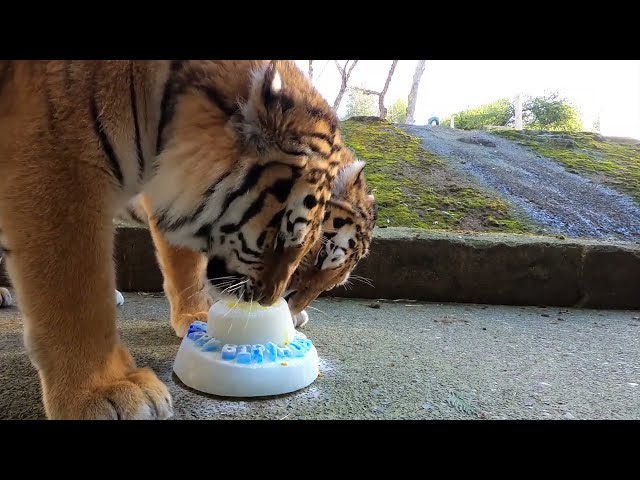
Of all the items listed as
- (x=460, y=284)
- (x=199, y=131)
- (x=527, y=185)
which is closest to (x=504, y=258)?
(x=460, y=284)

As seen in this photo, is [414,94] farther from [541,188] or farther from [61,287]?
[61,287]

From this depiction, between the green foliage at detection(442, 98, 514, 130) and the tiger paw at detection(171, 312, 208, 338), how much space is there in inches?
406

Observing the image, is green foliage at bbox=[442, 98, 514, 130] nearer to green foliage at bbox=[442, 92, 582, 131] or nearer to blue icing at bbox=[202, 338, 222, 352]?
green foliage at bbox=[442, 92, 582, 131]

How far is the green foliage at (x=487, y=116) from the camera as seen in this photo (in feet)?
38.7

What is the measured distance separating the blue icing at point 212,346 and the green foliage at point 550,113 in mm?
9380

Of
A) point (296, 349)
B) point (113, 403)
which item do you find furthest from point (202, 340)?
point (113, 403)

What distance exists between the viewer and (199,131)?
1.31m

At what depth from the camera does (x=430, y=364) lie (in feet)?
5.77

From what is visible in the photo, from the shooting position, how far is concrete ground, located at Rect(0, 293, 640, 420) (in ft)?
4.51

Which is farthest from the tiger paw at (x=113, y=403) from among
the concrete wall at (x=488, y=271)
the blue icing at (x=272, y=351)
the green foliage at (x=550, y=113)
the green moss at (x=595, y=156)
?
the green foliage at (x=550, y=113)

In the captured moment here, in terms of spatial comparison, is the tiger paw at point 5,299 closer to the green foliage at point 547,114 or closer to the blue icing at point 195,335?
the blue icing at point 195,335

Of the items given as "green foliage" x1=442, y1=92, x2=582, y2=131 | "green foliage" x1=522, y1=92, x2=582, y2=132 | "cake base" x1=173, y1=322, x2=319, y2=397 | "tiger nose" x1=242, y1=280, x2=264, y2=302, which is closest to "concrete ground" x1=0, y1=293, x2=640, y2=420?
"cake base" x1=173, y1=322, x2=319, y2=397

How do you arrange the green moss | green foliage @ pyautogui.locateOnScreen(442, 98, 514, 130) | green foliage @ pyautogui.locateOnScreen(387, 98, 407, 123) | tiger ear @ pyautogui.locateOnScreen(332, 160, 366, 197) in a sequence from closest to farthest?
tiger ear @ pyautogui.locateOnScreen(332, 160, 366, 197) < the green moss < green foliage @ pyautogui.locateOnScreen(442, 98, 514, 130) < green foliage @ pyautogui.locateOnScreen(387, 98, 407, 123)
